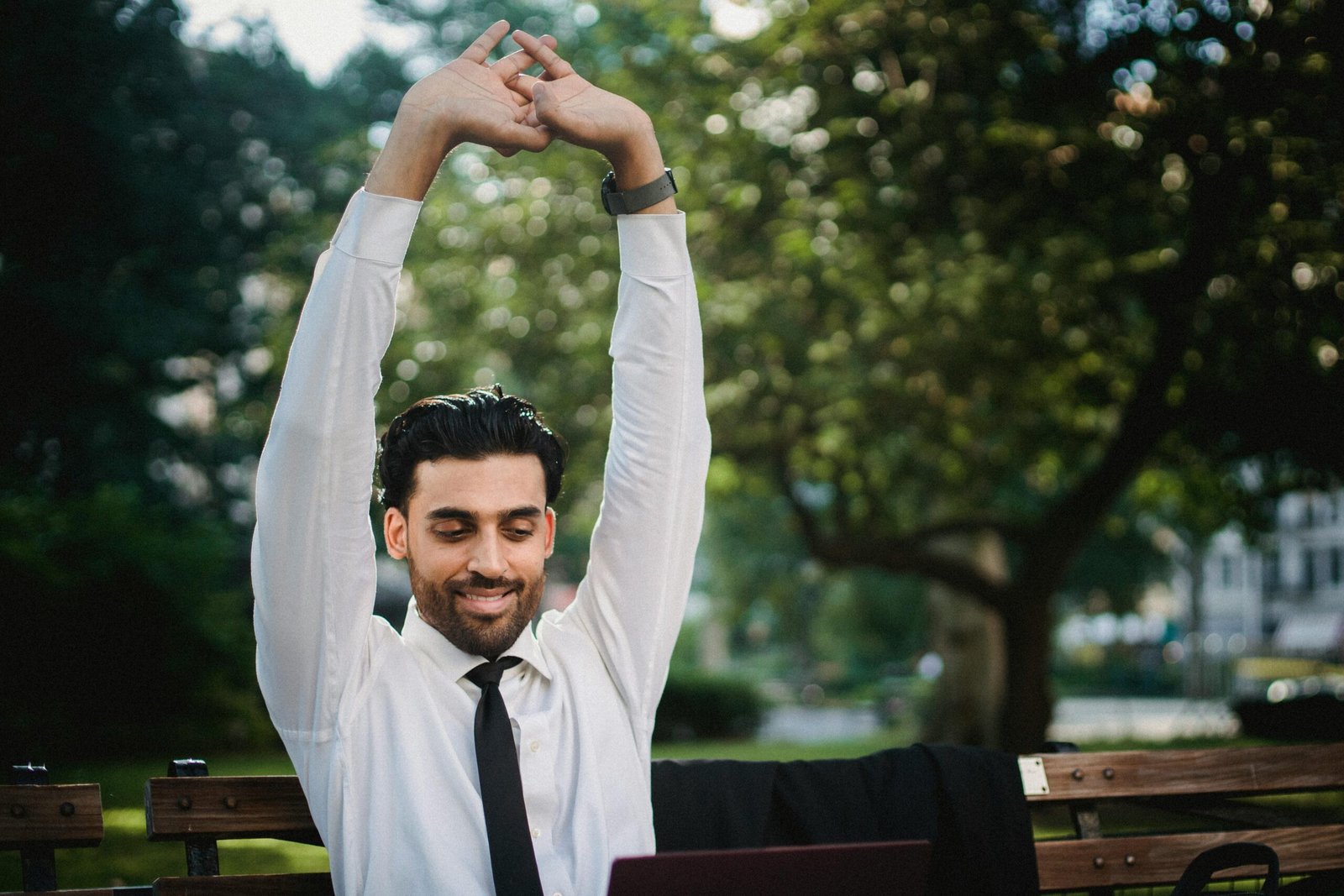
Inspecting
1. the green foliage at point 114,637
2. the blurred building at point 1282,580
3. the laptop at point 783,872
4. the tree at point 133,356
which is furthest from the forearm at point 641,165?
the blurred building at point 1282,580

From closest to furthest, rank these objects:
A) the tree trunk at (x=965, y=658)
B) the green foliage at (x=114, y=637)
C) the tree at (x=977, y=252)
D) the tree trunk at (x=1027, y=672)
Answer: the tree at (x=977, y=252)
the green foliage at (x=114, y=637)
the tree trunk at (x=1027, y=672)
the tree trunk at (x=965, y=658)

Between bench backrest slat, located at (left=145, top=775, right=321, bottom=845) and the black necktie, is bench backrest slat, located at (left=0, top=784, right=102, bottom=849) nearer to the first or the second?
bench backrest slat, located at (left=145, top=775, right=321, bottom=845)

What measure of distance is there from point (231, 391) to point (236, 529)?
8.13ft

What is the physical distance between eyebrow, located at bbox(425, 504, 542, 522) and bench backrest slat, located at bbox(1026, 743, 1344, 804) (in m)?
1.63

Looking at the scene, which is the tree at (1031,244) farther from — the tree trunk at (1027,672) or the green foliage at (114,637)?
the green foliage at (114,637)

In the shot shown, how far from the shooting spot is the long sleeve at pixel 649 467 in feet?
9.14

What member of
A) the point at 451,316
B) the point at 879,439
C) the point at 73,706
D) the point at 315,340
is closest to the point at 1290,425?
the point at 879,439

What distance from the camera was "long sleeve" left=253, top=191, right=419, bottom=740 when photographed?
2.37m

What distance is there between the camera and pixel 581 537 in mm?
33875

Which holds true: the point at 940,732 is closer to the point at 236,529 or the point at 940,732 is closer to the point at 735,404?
the point at 735,404

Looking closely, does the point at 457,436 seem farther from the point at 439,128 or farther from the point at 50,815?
the point at 50,815

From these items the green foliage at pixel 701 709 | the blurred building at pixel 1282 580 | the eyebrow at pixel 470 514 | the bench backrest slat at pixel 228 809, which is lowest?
the blurred building at pixel 1282 580

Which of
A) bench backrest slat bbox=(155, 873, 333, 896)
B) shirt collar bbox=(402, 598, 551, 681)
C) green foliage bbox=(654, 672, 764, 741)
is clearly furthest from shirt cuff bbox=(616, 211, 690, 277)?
green foliage bbox=(654, 672, 764, 741)

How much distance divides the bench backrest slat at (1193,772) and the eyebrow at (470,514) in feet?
5.36
